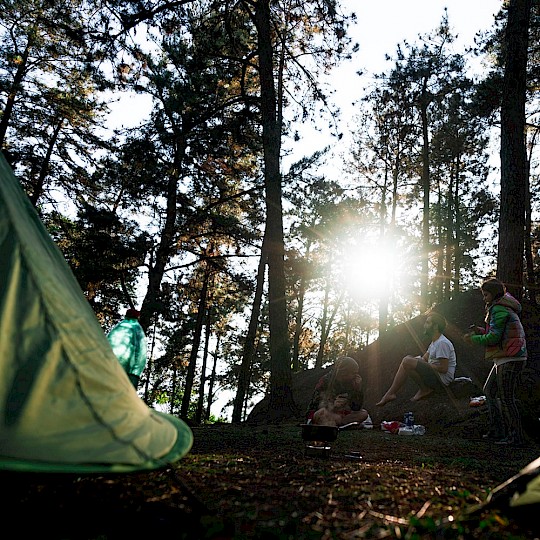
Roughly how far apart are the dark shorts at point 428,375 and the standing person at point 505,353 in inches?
75.7

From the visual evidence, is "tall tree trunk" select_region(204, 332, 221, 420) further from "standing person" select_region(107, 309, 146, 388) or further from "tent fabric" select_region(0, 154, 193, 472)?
"tent fabric" select_region(0, 154, 193, 472)

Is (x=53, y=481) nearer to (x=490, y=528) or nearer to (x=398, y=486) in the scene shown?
(x=398, y=486)

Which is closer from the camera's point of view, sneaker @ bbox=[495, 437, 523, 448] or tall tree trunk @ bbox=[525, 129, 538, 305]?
sneaker @ bbox=[495, 437, 523, 448]

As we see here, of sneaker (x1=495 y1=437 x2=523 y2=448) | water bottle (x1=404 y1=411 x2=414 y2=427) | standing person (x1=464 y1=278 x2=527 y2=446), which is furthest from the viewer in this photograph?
water bottle (x1=404 y1=411 x2=414 y2=427)

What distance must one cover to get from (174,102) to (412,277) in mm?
17284

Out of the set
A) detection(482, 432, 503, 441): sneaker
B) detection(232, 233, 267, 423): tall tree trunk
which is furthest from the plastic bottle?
detection(232, 233, 267, 423): tall tree trunk

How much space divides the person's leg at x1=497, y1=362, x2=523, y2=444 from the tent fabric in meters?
4.50

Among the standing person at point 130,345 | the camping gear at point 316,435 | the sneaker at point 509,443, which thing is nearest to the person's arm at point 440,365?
the sneaker at point 509,443

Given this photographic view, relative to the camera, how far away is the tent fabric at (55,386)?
2.08m

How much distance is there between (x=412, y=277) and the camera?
26.5 metres

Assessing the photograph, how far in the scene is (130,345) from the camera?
551 cm

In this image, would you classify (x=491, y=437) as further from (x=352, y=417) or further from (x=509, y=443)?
(x=352, y=417)

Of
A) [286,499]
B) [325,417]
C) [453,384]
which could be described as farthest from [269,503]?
[453,384]

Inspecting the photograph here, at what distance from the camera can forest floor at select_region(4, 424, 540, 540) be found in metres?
1.97
